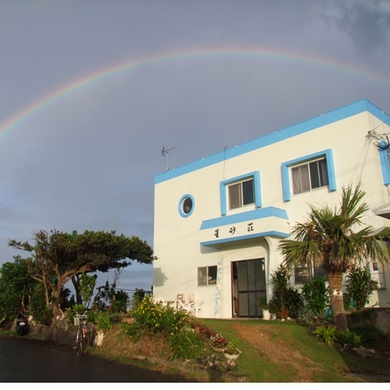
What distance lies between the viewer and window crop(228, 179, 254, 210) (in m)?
17.6

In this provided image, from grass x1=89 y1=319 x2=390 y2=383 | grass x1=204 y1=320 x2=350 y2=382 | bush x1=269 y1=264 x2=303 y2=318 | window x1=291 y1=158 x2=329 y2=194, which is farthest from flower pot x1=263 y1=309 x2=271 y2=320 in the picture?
window x1=291 y1=158 x2=329 y2=194

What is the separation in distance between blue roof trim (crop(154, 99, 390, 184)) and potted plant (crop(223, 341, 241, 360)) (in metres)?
9.71

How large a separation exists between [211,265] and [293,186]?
17.4 feet

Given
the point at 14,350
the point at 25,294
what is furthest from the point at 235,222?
the point at 25,294

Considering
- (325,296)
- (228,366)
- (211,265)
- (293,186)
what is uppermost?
(293,186)

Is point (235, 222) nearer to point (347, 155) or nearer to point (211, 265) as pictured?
point (211, 265)

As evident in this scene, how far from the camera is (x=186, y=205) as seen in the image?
2053 centimetres

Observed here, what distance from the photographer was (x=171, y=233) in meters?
20.9

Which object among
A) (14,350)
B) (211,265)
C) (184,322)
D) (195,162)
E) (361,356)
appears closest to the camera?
(361,356)

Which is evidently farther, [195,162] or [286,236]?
[195,162]

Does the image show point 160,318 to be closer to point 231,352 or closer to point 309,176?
point 231,352

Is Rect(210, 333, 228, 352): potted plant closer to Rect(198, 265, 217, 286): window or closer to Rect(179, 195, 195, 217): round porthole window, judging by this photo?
Rect(198, 265, 217, 286): window

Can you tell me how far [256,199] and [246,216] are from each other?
1.25m

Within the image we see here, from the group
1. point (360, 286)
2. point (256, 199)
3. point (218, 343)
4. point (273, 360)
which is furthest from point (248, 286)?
point (273, 360)
